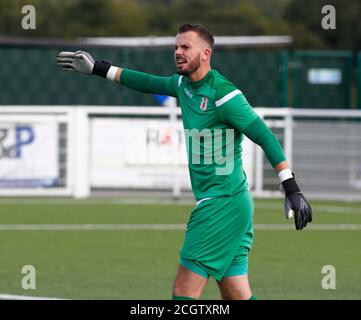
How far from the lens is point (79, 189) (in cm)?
2058

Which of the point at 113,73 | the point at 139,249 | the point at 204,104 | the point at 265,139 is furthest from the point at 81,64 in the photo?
the point at 139,249

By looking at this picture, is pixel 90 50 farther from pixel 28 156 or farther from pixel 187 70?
pixel 187 70

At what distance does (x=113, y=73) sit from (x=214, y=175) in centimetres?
129

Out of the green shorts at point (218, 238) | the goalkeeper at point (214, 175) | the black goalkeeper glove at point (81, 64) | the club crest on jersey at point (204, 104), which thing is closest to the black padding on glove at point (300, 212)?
the goalkeeper at point (214, 175)

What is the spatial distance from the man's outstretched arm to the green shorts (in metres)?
0.98

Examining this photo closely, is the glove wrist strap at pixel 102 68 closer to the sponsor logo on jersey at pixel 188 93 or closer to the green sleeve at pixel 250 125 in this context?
the sponsor logo on jersey at pixel 188 93

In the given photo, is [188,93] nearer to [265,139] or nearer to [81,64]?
[265,139]

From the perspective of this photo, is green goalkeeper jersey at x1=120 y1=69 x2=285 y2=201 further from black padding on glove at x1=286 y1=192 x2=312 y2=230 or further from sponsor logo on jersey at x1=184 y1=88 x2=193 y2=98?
black padding on glove at x1=286 y1=192 x2=312 y2=230

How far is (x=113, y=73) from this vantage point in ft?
30.4

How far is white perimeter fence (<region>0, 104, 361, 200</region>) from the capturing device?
20.3m

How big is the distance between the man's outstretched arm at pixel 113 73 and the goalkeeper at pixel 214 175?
46 cm

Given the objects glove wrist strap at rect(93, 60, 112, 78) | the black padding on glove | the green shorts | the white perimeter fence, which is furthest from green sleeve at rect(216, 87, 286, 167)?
the white perimeter fence

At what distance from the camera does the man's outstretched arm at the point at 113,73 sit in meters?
9.09

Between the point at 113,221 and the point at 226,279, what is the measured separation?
912 cm
